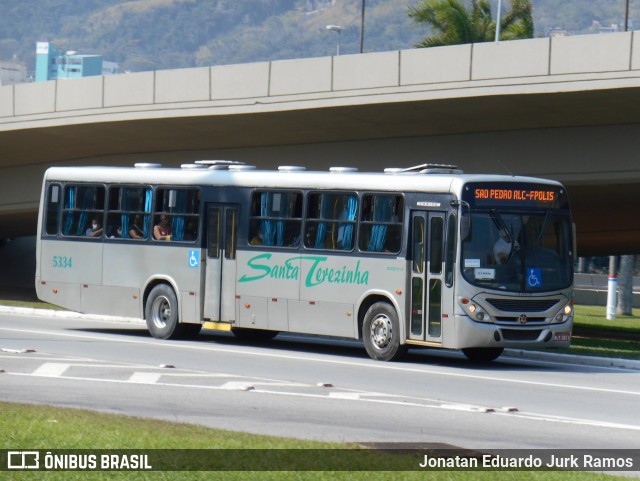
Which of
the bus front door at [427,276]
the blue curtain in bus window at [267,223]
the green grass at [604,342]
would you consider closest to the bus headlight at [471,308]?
the bus front door at [427,276]

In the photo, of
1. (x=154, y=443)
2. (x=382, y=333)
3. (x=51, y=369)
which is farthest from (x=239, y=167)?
(x=154, y=443)

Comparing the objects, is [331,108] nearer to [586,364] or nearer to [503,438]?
[586,364]

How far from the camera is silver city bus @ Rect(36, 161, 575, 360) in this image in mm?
19156

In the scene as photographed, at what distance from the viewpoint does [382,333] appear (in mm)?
19922

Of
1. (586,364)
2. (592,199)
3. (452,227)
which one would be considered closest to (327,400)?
(452,227)

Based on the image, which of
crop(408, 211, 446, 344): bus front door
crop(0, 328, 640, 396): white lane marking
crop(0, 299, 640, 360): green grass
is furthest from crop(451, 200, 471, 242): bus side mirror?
crop(0, 299, 640, 360): green grass

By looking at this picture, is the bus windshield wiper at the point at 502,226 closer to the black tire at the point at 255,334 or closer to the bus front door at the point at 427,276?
the bus front door at the point at 427,276

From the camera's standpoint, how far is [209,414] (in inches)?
502

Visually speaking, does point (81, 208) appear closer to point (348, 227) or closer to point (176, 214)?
point (176, 214)

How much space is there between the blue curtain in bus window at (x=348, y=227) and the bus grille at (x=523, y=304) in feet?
9.37

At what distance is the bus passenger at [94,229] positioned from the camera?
24.5 metres

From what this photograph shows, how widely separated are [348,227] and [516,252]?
2977 mm

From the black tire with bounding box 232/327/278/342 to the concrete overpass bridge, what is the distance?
6405 mm

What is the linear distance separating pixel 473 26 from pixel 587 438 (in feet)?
127
